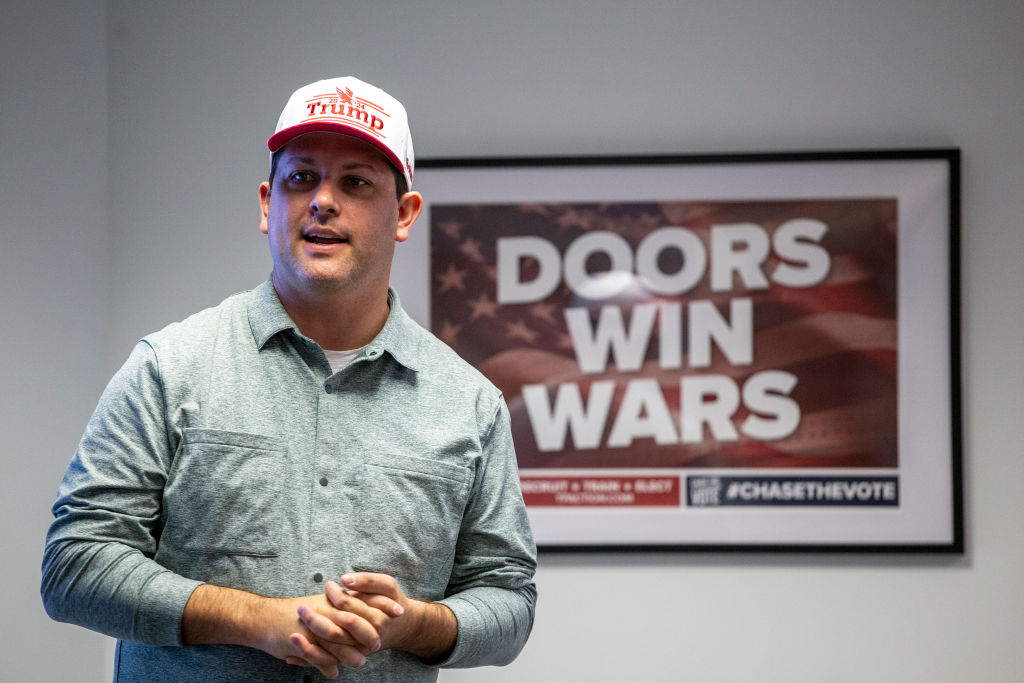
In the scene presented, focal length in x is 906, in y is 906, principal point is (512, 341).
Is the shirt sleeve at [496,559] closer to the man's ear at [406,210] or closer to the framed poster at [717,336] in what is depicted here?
the man's ear at [406,210]

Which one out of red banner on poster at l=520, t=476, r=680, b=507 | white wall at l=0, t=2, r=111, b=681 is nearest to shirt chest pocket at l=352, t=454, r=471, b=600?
red banner on poster at l=520, t=476, r=680, b=507

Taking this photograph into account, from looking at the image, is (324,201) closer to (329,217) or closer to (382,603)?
(329,217)

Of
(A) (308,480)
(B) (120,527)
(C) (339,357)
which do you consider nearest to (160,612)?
(B) (120,527)

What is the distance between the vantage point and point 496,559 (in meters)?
1.27

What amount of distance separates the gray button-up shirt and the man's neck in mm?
40

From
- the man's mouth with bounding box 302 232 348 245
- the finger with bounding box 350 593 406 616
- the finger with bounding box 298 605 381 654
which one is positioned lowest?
the finger with bounding box 298 605 381 654

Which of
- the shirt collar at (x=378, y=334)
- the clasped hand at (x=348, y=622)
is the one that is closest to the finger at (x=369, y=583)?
the clasped hand at (x=348, y=622)

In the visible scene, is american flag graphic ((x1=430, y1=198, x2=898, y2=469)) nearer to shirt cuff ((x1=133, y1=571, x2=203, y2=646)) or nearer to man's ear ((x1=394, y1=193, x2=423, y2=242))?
man's ear ((x1=394, y1=193, x2=423, y2=242))

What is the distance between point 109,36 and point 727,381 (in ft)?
6.05

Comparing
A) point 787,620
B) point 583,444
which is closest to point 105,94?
point 583,444

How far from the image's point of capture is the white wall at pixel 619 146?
2.25 metres

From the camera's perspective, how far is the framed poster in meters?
2.25

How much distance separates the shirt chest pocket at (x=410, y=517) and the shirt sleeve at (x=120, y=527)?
0.71 feet

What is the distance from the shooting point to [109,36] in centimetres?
239
